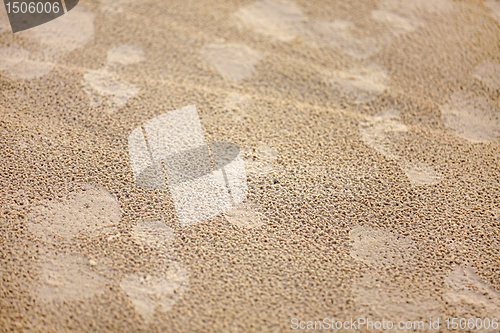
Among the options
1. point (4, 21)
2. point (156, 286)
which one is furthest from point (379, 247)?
point (4, 21)

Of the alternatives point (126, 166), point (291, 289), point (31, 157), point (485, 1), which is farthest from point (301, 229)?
point (485, 1)

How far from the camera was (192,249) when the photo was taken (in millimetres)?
1191

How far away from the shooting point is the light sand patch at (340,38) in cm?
183

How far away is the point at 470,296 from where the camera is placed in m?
1.14

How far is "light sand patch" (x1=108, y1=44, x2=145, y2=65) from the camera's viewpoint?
67.1 inches

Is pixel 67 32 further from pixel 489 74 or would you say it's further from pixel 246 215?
pixel 489 74

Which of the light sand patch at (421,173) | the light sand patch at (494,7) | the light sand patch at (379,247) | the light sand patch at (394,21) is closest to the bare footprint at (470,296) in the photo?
the light sand patch at (379,247)

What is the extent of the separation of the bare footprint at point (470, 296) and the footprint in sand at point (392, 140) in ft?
1.19

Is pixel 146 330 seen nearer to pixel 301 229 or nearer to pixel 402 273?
pixel 301 229

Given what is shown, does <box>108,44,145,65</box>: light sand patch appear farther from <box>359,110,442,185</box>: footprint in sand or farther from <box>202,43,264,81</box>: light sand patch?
<box>359,110,442,185</box>: footprint in sand

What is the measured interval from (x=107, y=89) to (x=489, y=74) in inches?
68.3

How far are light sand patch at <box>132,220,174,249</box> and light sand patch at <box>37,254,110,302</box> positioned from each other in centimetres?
15

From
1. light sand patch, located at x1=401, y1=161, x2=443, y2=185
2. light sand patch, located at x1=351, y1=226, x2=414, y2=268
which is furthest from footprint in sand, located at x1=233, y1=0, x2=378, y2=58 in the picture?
light sand patch, located at x1=351, y1=226, x2=414, y2=268

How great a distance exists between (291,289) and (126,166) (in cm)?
74
